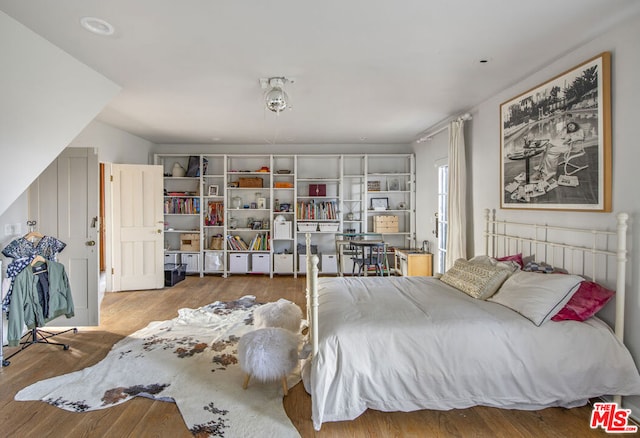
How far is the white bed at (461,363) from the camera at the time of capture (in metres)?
2.06

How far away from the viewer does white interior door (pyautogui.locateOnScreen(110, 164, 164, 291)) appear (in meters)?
5.27

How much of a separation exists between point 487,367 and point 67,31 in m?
3.48

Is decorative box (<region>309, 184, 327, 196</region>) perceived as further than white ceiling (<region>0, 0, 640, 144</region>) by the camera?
Yes

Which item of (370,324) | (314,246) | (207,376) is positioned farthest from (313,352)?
(314,246)

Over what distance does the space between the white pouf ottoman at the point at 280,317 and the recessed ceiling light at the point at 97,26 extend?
7.95 feet

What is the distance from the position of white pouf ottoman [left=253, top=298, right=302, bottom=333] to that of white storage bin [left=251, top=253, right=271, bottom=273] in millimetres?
3179

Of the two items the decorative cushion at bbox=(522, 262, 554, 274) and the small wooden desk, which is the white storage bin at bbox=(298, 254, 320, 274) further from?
the decorative cushion at bbox=(522, 262, 554, 274)

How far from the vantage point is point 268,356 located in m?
2.32

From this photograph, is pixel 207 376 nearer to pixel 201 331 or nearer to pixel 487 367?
pixel 201 331

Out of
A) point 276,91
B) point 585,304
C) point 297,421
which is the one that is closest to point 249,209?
point 276,91

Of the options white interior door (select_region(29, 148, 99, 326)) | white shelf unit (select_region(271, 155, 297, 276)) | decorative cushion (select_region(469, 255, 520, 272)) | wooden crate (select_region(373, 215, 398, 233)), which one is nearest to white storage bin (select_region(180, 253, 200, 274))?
white shelf unit (select_region(271, 155, 297, 276))

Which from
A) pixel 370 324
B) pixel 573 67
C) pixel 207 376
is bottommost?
pixel 207 376

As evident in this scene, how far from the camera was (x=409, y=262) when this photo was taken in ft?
17.6

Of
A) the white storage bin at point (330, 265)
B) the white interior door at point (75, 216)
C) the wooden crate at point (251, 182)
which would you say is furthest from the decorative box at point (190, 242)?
the white interior door at point (75, 216)
